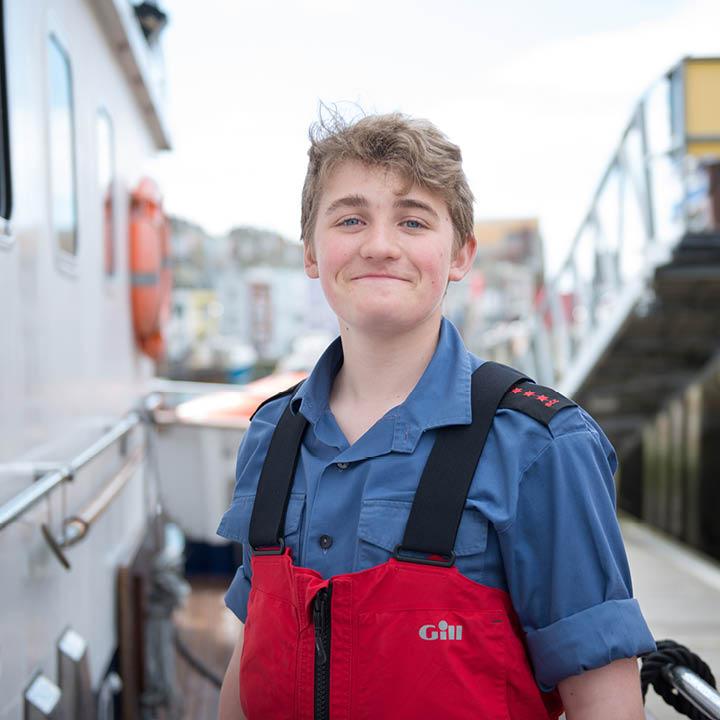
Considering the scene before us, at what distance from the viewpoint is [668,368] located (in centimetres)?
895

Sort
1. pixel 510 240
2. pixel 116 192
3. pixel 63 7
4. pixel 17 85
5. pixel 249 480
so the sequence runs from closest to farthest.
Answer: pixel 249 480
pixel 17 85
pixel 63 7
pixel 116 192
pixel 510 240

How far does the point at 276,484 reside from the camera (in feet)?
4.33

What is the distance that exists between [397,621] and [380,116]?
79 cm

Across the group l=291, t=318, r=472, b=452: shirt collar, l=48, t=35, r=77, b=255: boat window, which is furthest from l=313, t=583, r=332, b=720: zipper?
l=48, t=35, r=77, b=255: boat window

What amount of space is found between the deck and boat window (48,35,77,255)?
2520 mm

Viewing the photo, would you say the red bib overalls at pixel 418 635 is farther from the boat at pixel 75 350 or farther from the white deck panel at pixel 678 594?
the white deck panel at pixel 678 594

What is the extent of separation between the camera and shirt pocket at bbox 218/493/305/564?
1290mm

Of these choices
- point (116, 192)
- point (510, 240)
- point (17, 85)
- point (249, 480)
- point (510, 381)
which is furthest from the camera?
point (510, 240)

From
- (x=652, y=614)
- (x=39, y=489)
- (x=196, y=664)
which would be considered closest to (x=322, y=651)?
(x=39, y=489)

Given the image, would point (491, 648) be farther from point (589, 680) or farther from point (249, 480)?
point (249, 480)

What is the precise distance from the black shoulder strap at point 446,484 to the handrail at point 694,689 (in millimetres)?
563

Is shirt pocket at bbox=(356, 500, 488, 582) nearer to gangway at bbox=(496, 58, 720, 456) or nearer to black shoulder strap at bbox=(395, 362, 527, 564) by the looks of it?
black shoulder strap at bbox=(395, 362, 527, 564)

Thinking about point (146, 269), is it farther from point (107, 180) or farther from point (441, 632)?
point (441, 632)

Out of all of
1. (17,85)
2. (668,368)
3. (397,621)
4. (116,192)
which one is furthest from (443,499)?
(668,368)
